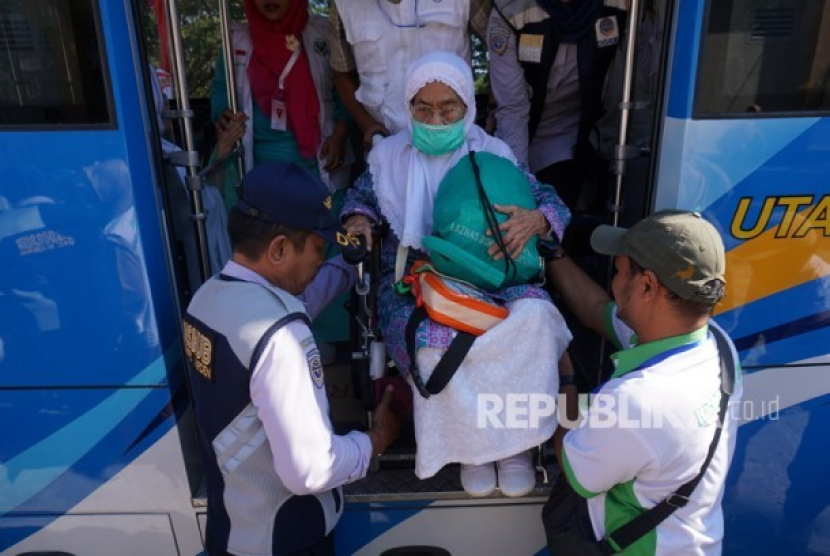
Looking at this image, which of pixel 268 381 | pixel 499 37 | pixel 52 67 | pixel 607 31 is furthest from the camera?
pixel 499 37

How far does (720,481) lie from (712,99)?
1.05 m

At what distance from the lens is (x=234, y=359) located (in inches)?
54.1

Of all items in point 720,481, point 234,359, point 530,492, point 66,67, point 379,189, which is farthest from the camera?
point 379,189

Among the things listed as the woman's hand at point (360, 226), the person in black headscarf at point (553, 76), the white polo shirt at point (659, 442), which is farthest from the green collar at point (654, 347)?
the person in black headscarf at point (553, 76)

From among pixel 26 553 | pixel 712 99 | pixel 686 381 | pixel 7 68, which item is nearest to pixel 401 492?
pixel 686 381

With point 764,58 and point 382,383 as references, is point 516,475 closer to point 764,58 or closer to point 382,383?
point 382,383

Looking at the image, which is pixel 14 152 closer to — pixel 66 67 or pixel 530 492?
pixel 66 67

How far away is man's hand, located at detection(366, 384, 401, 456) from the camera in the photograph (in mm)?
1785

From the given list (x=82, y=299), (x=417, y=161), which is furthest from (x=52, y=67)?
(x=417, y=161)

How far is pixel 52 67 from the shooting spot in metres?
1.79

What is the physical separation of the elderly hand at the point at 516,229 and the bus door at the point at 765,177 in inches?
15.1

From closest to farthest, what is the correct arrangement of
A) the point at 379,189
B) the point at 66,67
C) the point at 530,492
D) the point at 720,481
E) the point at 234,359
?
1. the point at 234,359
2. the point at 720,481
3. the point at 66,67
4. the point at 530,492
5. the point at 379,189

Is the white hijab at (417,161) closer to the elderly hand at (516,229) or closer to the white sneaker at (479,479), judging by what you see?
the elderly hand at (516,229)

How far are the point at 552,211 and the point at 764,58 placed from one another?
731mm
